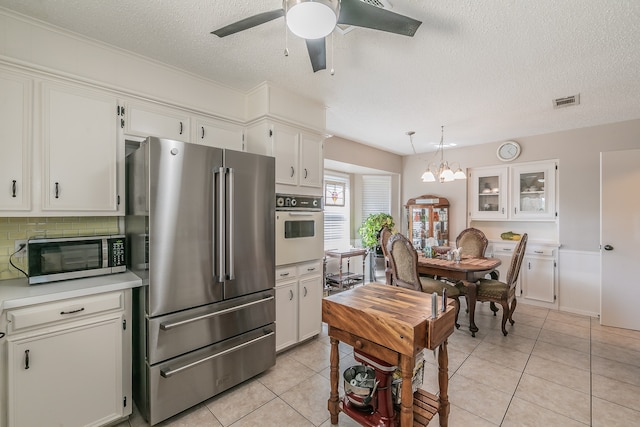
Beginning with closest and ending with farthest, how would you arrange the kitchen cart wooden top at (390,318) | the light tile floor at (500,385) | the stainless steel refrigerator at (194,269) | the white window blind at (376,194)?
the kitchen cart wooden top at (390,318) < the stainless steel refrigerator at (194,269) < the light tile floor at (500,385) < the white window blind at (376,194)

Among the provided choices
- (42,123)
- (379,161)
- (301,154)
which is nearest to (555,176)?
(379,161)

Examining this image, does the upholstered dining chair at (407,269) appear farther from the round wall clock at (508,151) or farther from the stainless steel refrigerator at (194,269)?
the round wall clock at (508,151)

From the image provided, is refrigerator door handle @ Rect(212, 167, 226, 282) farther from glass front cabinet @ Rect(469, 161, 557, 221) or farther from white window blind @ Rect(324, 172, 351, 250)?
glass front cabinet @ Rect(469, 161, 557, 221)

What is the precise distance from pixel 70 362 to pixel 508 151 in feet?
18.9

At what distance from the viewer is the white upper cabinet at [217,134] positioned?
2.61m

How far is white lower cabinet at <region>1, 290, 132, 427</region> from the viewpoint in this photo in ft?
5.03

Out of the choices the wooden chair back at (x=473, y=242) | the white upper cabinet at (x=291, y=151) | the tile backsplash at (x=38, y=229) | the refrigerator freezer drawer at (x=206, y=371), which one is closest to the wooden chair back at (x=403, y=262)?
the white upper cabinet at (x=291, y=151)

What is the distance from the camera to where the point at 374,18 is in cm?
138

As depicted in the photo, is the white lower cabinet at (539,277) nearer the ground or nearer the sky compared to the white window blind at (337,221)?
nearer the ground

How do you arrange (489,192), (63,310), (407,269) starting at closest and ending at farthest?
(63,310) < (407,269) < (489,192)

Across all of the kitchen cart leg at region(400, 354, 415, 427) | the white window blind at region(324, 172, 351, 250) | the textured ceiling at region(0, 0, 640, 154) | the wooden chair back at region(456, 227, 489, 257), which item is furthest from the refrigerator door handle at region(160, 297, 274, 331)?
the wooden chair back at region(456, 227, 489, 257)

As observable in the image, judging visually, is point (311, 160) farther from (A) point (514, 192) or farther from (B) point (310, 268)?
(A) point (514, 192)

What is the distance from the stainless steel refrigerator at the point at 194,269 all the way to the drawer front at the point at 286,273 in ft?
1.05

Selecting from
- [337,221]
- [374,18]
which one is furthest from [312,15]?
[337,221]
